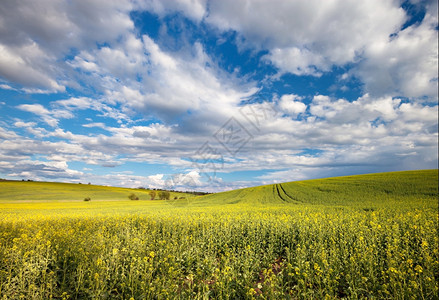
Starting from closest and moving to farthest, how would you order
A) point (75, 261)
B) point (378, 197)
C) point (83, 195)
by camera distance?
point (75, 261) → point (378, 197) → point (83, 195)

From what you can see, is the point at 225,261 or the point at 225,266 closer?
the point at 225,266

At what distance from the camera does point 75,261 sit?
6.64 metres

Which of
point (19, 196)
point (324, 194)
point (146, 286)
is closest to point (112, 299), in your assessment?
point (146, 286)

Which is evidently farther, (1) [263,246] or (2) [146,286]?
(1) [263,246]

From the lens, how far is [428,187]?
33.2 meters

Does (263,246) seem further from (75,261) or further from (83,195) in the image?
(83,195)

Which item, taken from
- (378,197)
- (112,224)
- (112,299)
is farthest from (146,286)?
(378,197)

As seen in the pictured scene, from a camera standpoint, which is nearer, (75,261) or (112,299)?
(112,299)

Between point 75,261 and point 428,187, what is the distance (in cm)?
4686

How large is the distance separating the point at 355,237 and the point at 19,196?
7898 centimetres

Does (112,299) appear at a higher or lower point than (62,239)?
lower

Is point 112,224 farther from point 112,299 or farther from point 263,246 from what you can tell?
point 263,246

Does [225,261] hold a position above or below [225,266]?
below

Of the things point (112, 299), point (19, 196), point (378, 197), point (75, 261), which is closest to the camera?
point (112, 299)
